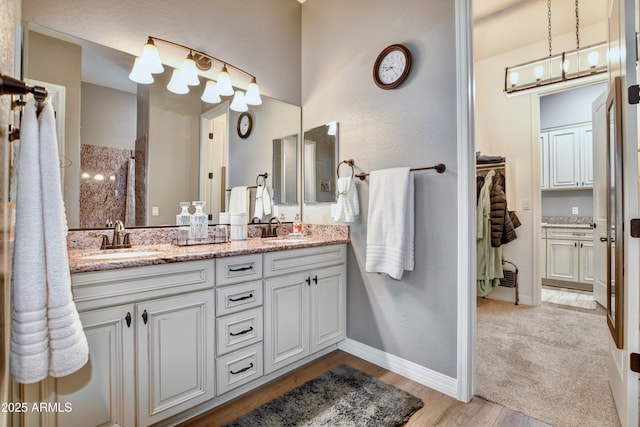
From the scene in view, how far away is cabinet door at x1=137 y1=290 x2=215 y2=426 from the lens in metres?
1.39

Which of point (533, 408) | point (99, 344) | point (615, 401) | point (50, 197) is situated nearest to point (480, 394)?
point (533, 408)

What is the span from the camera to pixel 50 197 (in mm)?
800

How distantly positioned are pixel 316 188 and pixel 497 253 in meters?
2.45

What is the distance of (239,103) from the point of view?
241cm

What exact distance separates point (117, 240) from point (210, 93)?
3.90 ft

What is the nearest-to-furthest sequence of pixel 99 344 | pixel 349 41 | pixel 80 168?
pixel 99 344 → pixel 80 168 → pixel 349 41

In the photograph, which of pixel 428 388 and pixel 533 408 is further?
pixel 428 388

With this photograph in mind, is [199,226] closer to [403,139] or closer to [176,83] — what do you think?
[176,83]

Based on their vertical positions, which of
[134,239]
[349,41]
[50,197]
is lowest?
[134,239]

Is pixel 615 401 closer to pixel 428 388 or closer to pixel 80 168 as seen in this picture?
pixel 428 388

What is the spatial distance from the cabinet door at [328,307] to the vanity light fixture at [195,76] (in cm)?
146

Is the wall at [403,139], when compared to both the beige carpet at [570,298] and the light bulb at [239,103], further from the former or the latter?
the beige carpet at [570,298]

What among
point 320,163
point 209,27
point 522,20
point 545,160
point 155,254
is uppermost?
point 522,20

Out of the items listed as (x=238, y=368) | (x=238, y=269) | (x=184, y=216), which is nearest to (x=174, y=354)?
(x=238, y=368)
